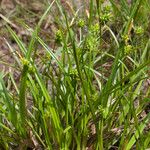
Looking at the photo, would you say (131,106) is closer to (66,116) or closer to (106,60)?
(66,116)

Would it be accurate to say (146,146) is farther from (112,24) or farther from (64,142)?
(112,24)

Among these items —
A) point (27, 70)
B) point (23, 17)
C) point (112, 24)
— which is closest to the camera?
point (27, 70)

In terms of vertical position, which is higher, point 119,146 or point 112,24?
point 112,24

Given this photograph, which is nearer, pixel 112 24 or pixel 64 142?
pixel 64 142

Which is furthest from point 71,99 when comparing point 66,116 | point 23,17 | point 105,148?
point 23,17

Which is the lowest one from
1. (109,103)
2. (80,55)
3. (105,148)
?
(105,148)

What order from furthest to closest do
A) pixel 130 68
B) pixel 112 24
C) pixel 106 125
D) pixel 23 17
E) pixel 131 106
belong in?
pixel 23 17 → pixel 112 24 → pixel 130 68 → pixel 106 125 → pixel 131 106

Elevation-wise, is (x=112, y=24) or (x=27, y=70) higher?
(x=27, y=70)

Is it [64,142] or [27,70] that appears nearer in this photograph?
[27,70]

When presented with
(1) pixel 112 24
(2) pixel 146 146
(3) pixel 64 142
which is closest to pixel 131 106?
(2) pixel 146 146
